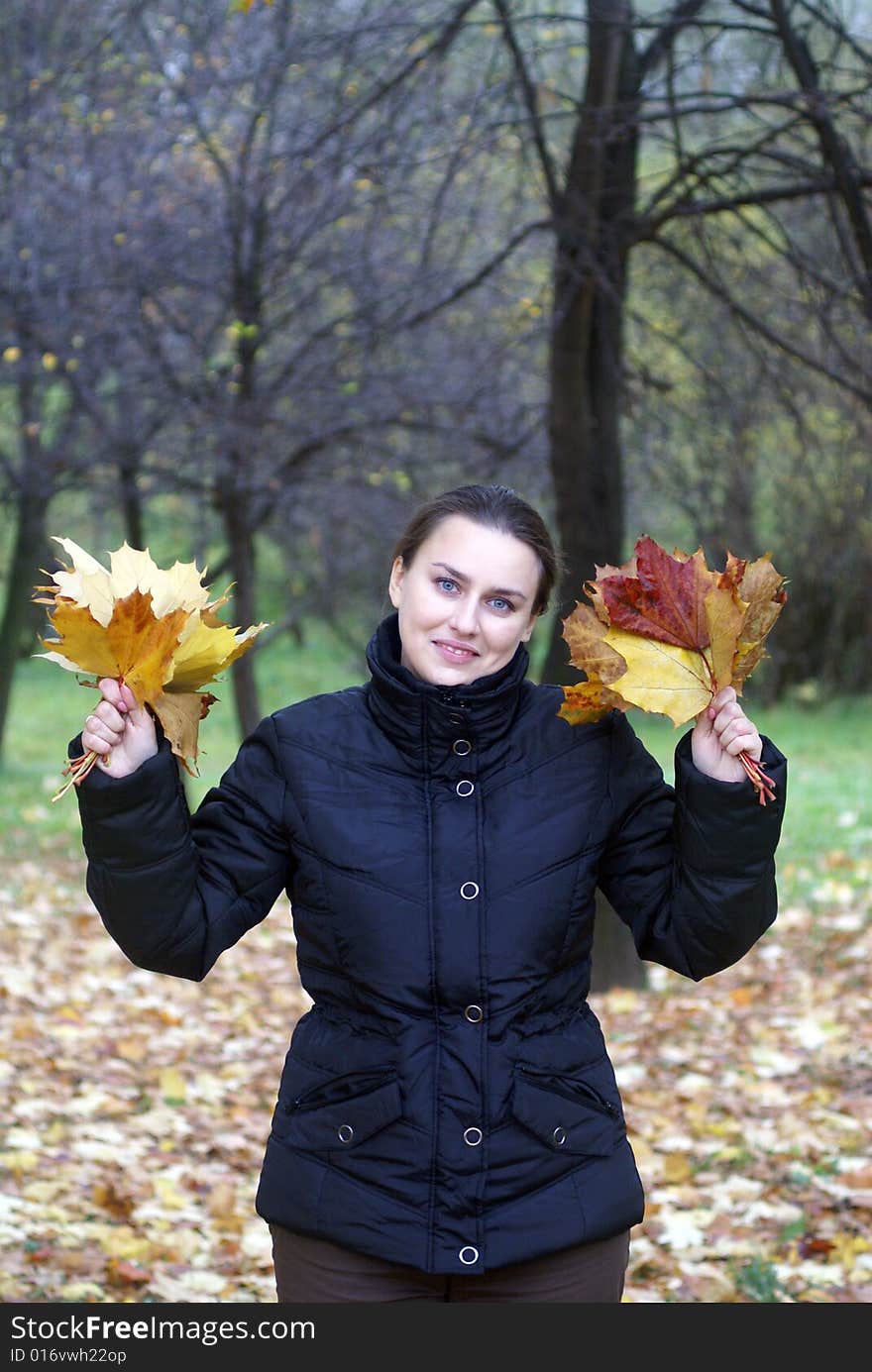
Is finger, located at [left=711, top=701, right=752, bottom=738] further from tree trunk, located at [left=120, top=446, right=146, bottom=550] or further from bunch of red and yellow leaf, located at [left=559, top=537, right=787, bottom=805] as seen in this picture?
tree trunk, located at [left=120, top=446, right=146, bottom=550]

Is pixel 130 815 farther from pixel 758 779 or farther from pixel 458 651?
pixel 758 779

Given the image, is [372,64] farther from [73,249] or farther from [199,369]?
Result: [199,369]

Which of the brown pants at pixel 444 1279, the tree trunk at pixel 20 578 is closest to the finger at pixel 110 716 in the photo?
the brown pants at pixel 444 1279

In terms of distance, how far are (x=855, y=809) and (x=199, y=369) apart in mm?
6367

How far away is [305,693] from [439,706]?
23473mm

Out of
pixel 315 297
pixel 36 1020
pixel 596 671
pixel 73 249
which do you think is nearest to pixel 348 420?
pixel 315 297

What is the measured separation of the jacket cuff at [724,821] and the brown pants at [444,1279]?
0.59 meters

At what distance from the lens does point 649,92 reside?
21.6 ft

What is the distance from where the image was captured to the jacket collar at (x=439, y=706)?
2332mm

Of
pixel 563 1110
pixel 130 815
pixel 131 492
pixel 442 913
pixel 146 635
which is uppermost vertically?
pixel 131 492

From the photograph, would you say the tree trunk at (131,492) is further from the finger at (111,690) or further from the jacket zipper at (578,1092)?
the jacket zipper at (578,1092)

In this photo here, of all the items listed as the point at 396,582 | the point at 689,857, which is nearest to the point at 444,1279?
the point at 689,857

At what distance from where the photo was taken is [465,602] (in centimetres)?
240

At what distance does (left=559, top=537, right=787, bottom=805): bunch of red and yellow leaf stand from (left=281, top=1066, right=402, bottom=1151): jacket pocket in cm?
65
